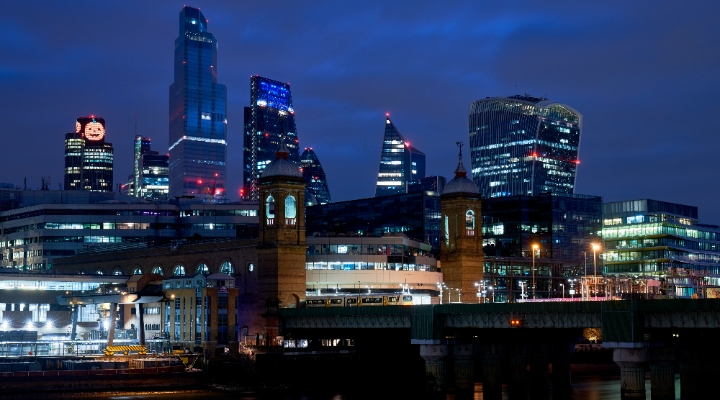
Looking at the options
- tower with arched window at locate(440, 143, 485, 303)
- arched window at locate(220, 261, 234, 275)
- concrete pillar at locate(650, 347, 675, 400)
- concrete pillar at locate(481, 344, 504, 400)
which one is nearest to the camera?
concrete pillar at locate(650, 347, 675, 400)

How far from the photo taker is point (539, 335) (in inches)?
4749

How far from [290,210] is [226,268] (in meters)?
14.2

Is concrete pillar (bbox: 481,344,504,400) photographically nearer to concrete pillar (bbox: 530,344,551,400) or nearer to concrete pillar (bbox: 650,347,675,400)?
concrete pillar (bbox: 530,344,551,400)

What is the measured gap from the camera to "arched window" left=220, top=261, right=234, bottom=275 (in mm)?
147250

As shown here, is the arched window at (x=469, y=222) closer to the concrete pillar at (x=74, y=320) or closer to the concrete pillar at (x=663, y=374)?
the concrete pillar at (x=74, y=320)

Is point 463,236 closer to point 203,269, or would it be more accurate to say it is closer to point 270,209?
point 270,209

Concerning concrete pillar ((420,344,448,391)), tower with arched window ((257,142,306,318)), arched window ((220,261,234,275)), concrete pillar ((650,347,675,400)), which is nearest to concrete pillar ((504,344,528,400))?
concrete pillar ((420,344,448,391))

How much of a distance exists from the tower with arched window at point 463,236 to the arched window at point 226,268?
3674 centimetres

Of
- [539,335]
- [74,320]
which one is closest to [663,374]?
[539,335]

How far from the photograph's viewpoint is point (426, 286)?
535 feet

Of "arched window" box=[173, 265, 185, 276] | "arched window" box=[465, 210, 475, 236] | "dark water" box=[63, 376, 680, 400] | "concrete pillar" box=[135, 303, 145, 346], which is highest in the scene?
"arched window" box=[465, 210, 475, 236]

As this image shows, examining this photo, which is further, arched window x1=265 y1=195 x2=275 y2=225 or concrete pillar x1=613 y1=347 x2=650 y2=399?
arched window x1=265 y1=195 x2=275 y2=225

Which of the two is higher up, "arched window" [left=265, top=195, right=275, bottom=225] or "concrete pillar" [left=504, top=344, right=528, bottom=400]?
"arched window" [left=265, top=195, right=275, bottom=225]

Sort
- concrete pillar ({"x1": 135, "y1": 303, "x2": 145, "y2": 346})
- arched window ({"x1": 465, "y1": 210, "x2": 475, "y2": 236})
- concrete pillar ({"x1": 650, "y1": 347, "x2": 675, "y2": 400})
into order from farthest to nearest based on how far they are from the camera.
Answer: arched window ({"x1": 465, "y1": 210, "x2": 475, "y2": 236}) < concrete pillar ({"x1": 135, "y1": 303, "x2": 145, "y2": 346}) < concrete pillar ({"x1": 650, "y1": 347, "x2": 675, "y2": 400})
